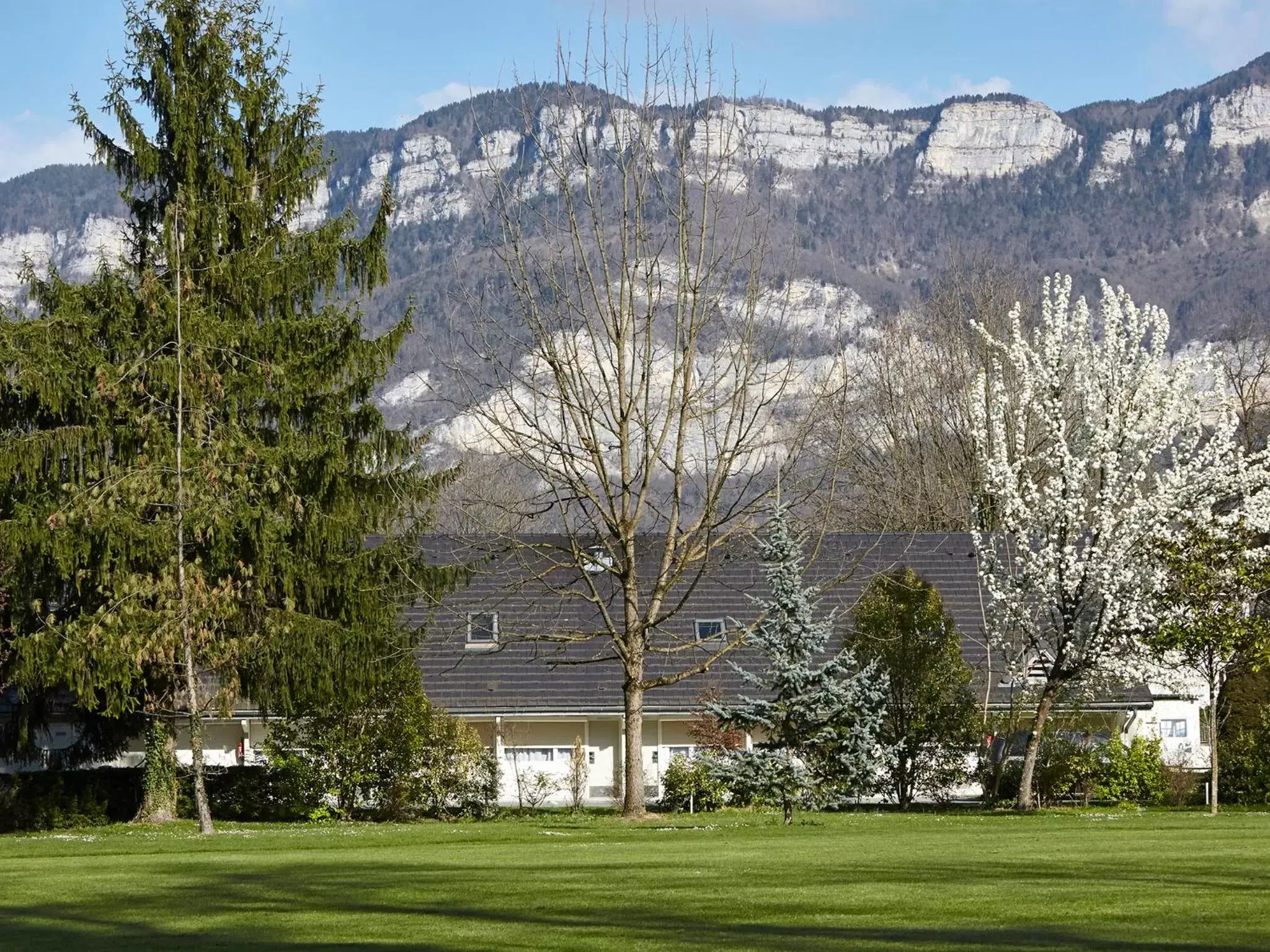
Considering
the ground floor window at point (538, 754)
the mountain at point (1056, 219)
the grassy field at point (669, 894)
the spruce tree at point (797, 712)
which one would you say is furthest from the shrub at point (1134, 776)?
the mountain at point (1056, 219)

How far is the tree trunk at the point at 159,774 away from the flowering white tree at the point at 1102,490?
14.9 meters

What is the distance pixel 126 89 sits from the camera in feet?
96.7

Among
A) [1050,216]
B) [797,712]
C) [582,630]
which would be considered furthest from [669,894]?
[1050,216]

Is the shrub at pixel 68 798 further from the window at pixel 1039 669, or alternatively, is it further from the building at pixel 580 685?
the window at pixel 1039 669

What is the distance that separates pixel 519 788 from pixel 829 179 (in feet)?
539

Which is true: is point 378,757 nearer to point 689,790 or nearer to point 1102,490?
point 689,790

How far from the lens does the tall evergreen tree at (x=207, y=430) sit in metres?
25.4

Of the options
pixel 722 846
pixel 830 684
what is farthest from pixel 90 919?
pixel 830 684

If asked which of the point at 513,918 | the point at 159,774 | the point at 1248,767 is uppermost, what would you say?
the point at 513,918

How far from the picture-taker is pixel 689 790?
30.5m

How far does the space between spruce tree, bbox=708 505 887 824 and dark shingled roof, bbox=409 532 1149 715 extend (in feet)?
21.8

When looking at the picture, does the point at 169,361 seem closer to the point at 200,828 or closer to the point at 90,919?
the point at 200,828

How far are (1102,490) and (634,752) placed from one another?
1025 centimetres

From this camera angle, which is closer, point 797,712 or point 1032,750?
point 797,712
